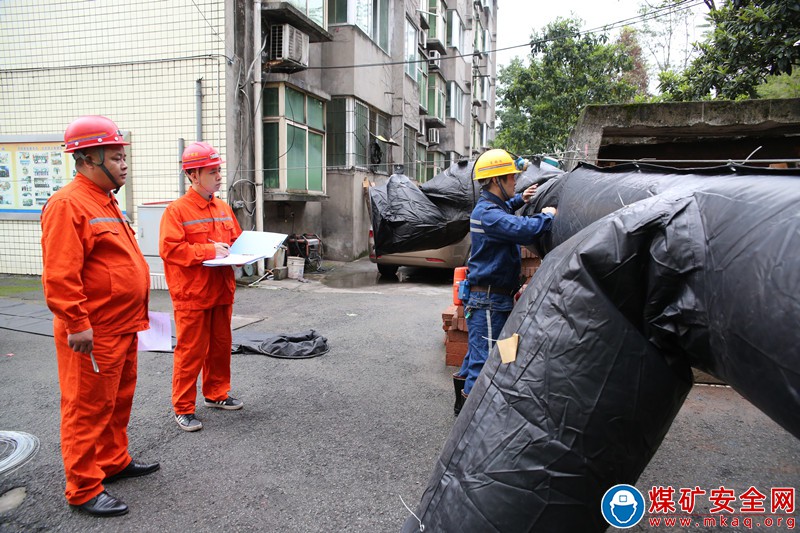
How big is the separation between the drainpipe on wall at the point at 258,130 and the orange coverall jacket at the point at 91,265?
696 cm

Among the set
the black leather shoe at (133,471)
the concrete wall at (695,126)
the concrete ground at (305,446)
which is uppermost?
the concrete wall at (695,126)

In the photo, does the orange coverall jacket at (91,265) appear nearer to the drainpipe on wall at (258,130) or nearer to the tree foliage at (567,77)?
the drainpipe on wall at (258,130)

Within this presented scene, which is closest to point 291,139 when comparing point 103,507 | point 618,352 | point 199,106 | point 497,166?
point 199,106

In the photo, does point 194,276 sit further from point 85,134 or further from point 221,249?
point 85,134

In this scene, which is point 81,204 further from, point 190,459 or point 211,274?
point 190,459

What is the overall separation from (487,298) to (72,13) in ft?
31.4

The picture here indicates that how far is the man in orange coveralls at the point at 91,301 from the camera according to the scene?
8.09 feet

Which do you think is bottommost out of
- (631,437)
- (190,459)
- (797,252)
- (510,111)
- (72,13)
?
(190,459)

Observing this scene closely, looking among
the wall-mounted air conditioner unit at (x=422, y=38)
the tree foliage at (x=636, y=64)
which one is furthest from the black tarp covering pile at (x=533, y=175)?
the tree foliage at (x=636, y=64)

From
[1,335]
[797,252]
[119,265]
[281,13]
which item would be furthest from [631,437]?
[281,13]

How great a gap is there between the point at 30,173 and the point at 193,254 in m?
8.13

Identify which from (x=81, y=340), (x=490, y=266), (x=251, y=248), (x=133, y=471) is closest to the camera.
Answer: (x=81, y=340)

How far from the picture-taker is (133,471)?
2.94 metres

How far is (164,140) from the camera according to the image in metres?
9.09
